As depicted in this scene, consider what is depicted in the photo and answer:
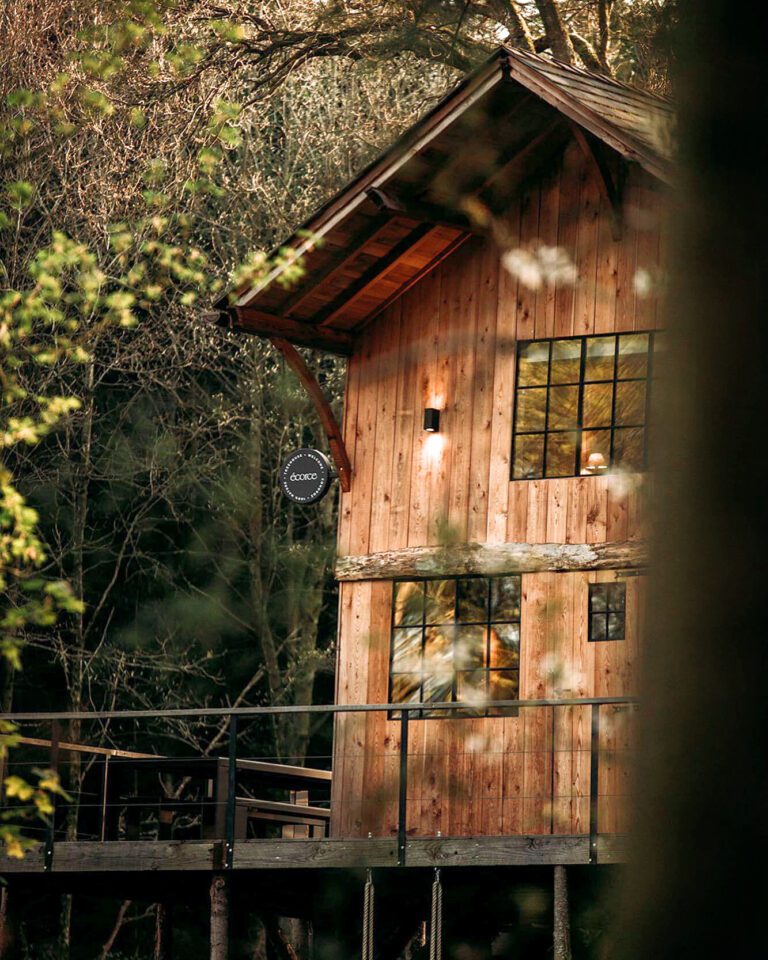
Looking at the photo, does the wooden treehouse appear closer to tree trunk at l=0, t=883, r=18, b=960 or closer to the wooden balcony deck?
the wooden balcony deck

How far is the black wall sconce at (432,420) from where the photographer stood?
37.8 feet

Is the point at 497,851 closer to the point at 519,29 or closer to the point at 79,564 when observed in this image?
the point at 519,29

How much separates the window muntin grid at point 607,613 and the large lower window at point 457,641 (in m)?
0.62

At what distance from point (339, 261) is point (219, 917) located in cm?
451

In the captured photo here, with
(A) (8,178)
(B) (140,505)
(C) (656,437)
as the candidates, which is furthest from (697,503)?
(B) (140,505)

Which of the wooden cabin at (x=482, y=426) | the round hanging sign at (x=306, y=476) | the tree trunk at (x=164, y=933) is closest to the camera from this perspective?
the wooden cabin at (x=482, y=426)

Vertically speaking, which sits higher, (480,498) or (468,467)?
(468,467)

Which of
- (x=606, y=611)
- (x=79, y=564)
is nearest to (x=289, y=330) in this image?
(x=606, y=611)

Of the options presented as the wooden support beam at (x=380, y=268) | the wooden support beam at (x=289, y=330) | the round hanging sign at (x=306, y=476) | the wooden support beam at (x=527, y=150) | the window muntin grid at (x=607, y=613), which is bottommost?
the window muntin grid at (x=607, y=613)

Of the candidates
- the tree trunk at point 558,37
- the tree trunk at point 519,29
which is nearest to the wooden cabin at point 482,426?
the tree trunk at point 519,29

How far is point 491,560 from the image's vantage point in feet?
36.1

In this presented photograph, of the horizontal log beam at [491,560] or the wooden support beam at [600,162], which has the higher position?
the wooden support beam at [600,162]

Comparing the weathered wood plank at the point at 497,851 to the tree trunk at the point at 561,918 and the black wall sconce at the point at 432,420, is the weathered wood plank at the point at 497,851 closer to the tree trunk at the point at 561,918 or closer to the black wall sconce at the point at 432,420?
the tree trunk at the point at 561,918

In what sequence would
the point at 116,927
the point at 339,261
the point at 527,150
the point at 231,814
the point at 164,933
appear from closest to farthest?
the point at 231,814 → the point at 527,150 → the point at 339,261 → the point at 164,933 → the point at 116,927
